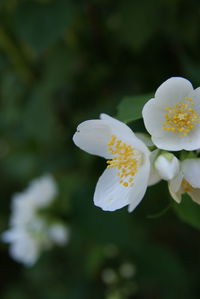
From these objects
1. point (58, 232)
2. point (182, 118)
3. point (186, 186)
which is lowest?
point (58, 232)

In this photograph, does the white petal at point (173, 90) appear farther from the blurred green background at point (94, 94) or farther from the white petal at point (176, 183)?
the blurred green background at point (94, 94)

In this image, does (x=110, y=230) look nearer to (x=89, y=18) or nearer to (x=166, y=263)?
(x=166, y=263)

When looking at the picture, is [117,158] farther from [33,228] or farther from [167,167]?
[33,228]

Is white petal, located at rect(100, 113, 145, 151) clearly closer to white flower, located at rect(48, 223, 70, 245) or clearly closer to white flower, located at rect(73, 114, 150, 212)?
white flower, located at rect(73, 114, 150, 212)

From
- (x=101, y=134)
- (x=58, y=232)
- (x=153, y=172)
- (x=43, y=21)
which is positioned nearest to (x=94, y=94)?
(x=43, y=21)

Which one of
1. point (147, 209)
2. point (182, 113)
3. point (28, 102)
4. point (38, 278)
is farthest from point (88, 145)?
point (38, 278)
